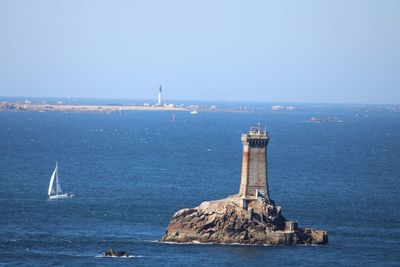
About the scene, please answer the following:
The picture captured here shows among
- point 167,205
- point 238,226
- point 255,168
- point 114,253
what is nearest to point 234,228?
point 238,226

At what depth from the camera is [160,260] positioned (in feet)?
282

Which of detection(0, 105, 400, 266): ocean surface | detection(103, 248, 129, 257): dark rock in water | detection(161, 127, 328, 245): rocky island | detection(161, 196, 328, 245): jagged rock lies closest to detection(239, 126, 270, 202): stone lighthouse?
detection(161, 127, 328, 245): rocky island

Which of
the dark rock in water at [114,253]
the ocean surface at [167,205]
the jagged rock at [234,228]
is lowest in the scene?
the ocean surface at [167,205]

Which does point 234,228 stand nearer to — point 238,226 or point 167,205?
point 238,226

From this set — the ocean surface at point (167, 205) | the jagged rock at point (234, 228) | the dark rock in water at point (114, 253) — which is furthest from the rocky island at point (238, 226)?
the dark rock in water at point (114, 253)

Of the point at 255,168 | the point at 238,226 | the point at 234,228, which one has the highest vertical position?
the point at 255,168

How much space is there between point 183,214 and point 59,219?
1713cm

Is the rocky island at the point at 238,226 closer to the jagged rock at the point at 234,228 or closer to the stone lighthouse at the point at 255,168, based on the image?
the jagged rock at the point at 234,228

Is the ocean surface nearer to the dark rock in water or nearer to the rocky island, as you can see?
the dark rock in water

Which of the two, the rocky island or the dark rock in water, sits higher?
the rocky island

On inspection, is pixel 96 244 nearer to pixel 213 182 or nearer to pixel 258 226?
pixel 258 226

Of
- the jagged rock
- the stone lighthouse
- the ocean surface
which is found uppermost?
the stone lighthouse

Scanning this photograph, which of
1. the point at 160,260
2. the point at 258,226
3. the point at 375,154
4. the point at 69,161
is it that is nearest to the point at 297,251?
the point at 258,226

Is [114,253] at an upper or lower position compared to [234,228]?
lower
